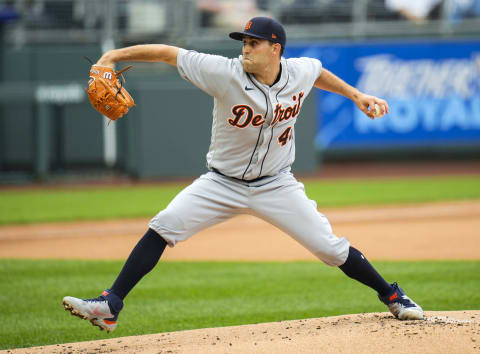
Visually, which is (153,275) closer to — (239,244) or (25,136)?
(239,244)

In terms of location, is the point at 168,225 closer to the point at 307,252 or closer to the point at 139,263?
the point at 139,263

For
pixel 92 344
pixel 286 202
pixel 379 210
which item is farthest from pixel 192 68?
pixel 379 210

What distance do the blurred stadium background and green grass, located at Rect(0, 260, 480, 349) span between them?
7.66 m

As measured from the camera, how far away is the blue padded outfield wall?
17.3 metres

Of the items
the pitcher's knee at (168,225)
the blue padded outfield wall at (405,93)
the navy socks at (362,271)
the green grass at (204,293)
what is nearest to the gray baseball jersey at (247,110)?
the pitcher's knee at (168,225)

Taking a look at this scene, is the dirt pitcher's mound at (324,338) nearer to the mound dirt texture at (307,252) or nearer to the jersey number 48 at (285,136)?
the mound dirt texture at (307,252)

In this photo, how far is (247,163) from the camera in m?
4.23

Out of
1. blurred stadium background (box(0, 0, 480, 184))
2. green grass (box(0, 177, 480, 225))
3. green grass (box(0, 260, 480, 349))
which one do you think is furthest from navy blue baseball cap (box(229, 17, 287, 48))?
blurred stadium background (box(0, 0, 480, 184))

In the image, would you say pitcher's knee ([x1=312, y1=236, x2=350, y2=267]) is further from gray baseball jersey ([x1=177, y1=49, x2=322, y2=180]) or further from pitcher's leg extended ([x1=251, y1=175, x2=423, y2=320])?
gray baseball jersey ([x1=177, y1=49, x2=322, y2=180])

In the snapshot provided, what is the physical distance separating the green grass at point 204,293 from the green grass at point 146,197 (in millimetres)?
3623

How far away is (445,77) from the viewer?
694 inches

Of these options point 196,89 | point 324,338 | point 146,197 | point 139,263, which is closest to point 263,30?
point 139,263

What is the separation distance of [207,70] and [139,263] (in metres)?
1.13

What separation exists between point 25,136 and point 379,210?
7570 mm
